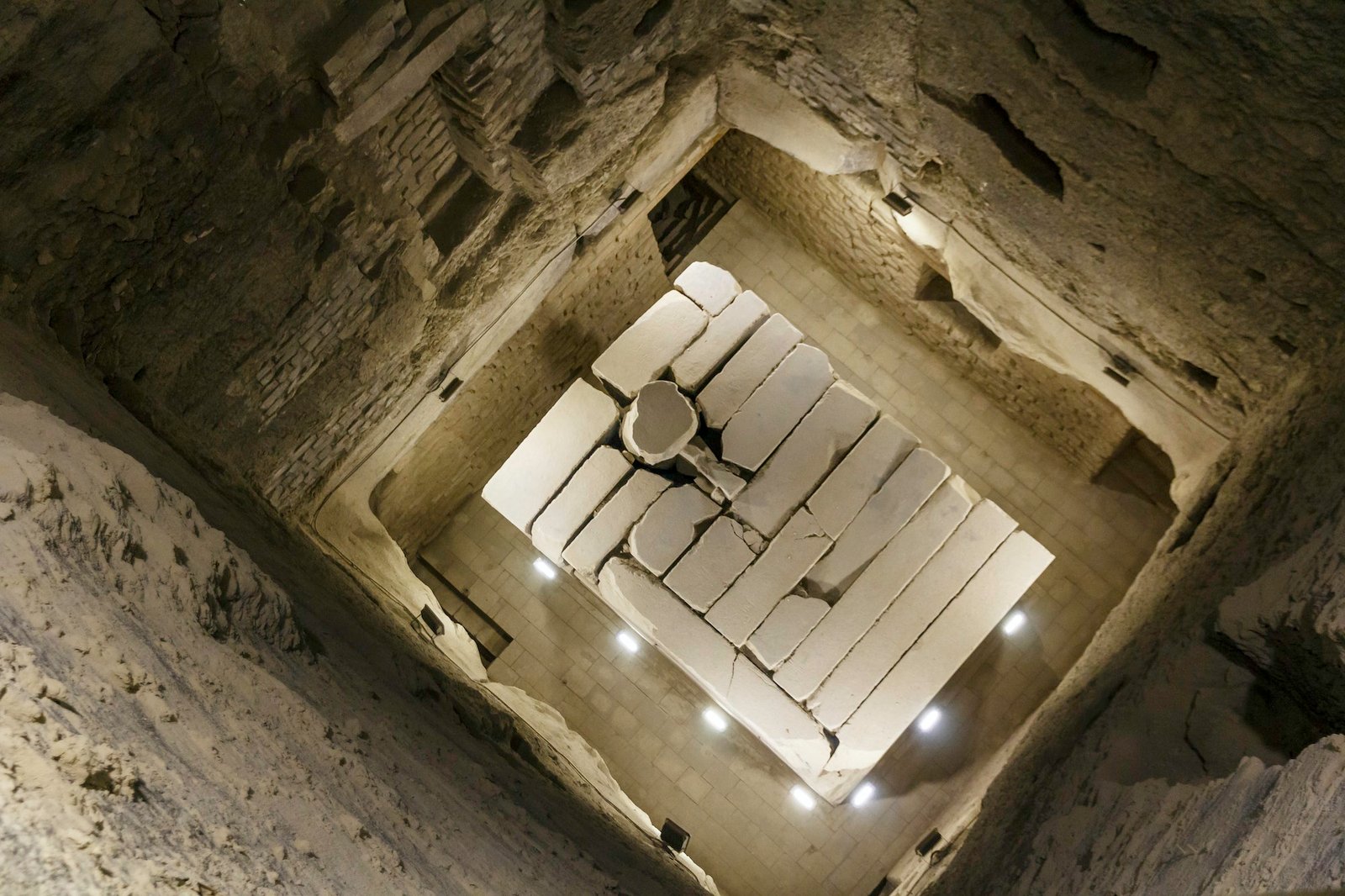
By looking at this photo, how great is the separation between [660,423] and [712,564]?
75 centimetres

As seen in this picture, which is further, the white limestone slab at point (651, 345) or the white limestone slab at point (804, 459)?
the white limestone slab at point (651, 345)

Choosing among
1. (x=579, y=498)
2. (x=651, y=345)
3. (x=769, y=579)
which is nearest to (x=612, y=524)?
(x=579, y=498)

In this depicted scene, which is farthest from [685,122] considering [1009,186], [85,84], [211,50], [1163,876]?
[1163,876]

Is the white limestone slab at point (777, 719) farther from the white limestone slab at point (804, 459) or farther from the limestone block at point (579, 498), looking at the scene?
the limestone block at point (579, 498)

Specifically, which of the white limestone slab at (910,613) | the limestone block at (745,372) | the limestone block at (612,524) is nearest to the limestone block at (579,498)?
the limestone block at (612,524)

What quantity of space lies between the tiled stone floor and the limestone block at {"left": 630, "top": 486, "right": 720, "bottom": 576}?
3.80 feet

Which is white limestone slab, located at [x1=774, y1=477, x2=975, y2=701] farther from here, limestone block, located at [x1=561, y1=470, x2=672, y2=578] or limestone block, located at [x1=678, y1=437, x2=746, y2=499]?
limestone block, located at [x1=561, y1=470, x2=672, y2=578]

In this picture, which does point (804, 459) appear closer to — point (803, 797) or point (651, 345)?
point (651, 345)

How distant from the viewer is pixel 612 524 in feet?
15.6

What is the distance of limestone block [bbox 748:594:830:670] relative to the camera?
15.0ft

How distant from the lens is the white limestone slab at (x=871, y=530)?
15.4 ft

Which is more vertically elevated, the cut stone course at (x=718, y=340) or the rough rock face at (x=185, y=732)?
the cut stone course at (x=718, y=340)

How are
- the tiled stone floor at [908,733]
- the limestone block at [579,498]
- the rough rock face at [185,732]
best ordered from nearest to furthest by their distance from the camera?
the rough rock face at [185,732] < the limestone block at [579,498] < the tiled stone floor at [908,733]

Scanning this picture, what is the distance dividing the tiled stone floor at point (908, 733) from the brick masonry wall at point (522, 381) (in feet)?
1.21
